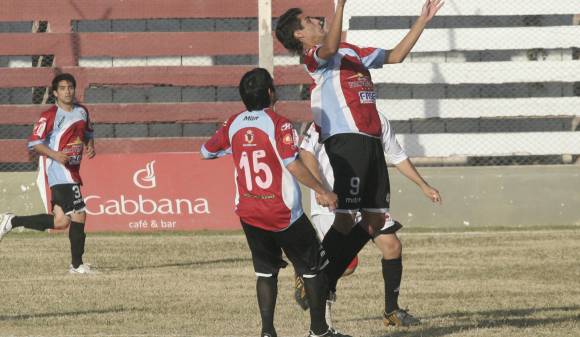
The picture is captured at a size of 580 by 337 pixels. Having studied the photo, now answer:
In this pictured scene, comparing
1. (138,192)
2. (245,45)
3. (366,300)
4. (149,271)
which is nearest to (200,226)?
(138,192)

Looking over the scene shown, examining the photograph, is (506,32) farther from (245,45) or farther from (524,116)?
(245,45)

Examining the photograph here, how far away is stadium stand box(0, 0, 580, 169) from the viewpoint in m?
21.2

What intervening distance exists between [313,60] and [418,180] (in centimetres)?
119

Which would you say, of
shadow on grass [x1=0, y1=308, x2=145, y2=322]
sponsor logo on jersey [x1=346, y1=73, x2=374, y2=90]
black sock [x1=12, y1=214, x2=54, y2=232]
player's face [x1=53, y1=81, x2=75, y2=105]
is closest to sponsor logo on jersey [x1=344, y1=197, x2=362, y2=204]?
sponsor logo on jersey [x1=346, y1=73, x2=374, y2=90]

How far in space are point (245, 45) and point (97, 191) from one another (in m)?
3.94

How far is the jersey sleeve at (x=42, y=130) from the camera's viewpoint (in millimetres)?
13875

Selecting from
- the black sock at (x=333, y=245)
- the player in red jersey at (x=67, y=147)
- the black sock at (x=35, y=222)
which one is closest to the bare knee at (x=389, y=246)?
the black sock at (x=333, y=245)

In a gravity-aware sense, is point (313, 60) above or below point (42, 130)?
above

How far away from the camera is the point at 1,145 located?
21188mm

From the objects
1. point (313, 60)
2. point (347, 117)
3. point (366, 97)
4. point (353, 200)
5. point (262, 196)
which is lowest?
point (353, 200)

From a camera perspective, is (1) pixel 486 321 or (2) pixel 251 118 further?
(1) pixel 486 321

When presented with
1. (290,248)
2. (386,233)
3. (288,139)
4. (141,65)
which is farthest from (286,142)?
(141,65)

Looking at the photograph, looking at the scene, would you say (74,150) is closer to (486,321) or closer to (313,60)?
(486,321)

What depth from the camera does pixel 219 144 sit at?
8.13 m
